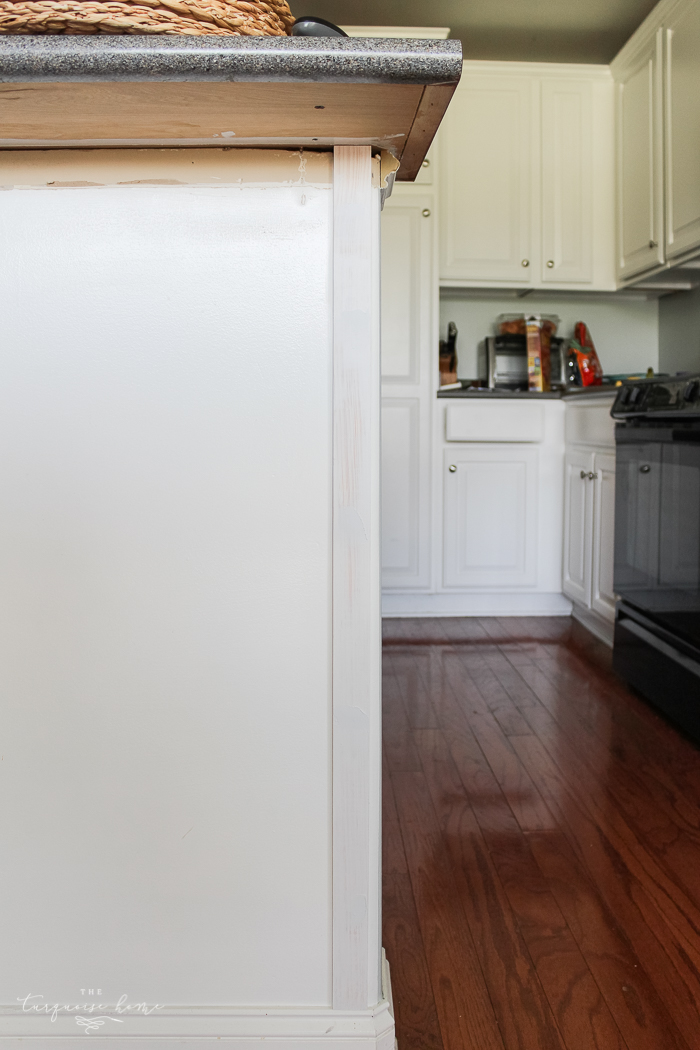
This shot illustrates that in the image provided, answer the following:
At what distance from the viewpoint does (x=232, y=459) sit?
774 millimetres

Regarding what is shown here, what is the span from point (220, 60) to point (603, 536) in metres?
2.30

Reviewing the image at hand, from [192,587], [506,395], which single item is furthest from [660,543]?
[192,587]

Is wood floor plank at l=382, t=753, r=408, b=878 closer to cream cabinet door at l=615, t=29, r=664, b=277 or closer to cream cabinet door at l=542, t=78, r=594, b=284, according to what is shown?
cream cabinet door at l=615, t=29, r=664, b=277

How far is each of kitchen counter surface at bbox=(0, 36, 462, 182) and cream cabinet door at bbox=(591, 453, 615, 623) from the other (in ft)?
6.74

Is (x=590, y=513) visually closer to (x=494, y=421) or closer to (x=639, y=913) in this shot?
(x=494, y=421)

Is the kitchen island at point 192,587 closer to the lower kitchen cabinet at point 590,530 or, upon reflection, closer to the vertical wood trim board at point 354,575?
the vertical wood trim board at point 354,575

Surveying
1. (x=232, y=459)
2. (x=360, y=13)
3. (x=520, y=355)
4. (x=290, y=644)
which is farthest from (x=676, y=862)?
(x=360, y=13)

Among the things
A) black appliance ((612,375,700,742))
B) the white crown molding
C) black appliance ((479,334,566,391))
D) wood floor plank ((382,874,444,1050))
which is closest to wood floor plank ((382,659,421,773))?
wood floor plank ((382,874,444,1050))

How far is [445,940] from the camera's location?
1.13m

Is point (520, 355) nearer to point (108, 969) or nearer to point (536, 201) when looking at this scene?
point (536, 201)

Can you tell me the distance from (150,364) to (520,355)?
9.42ft

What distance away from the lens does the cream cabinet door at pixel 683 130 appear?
2580 mm

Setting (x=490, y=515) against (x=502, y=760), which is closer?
(x=502, y=760)

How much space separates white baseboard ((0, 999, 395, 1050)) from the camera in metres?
0.80
